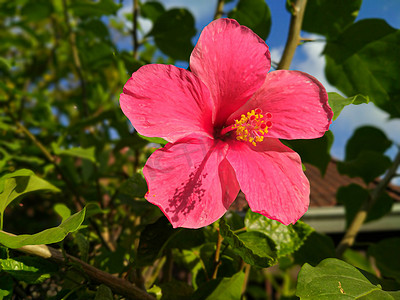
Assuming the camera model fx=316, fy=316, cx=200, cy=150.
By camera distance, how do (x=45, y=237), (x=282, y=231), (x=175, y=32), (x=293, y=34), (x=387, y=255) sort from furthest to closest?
(x=175, y=32), (x=387, y=255), (x=293, y=34), (x=282, y=231), (x=45, y=237)

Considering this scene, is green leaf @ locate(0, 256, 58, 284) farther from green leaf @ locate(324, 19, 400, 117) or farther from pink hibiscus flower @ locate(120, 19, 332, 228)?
green leaf @ locate(324, 19, 400, 117)

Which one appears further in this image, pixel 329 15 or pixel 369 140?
pixel 369 140

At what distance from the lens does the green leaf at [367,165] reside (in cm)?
127

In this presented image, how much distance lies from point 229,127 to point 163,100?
165 millimetres

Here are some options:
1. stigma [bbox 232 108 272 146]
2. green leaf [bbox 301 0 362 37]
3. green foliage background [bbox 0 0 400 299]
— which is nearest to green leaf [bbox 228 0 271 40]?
green foliage background [bbox 0 0 400 299]

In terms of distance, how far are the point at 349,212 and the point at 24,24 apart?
2.32 m

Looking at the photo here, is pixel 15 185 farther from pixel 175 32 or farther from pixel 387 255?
A: pixel 387 255

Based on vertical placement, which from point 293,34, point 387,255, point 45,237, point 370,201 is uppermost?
point 293,34

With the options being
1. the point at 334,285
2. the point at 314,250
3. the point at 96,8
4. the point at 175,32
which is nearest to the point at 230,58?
the point at 334,285

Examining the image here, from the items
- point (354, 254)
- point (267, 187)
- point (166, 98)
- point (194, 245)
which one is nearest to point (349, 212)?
point (354, 254)

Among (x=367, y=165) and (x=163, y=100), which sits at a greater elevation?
(x=163, y=100)

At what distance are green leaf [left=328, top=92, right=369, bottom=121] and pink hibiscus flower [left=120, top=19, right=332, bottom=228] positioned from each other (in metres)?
0.07

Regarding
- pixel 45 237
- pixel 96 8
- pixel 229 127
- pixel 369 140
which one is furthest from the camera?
pixel 96 8

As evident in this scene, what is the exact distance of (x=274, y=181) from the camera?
62 centimetres
